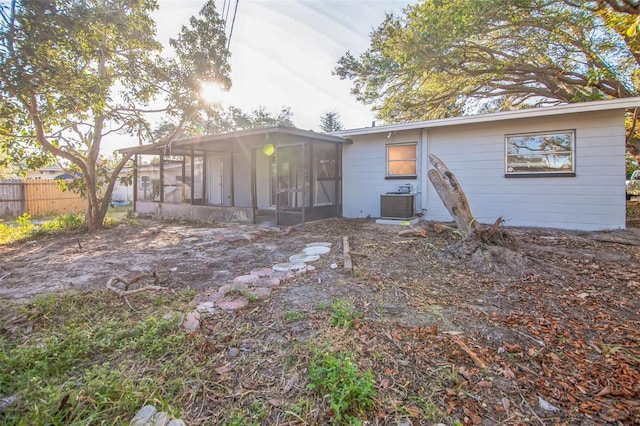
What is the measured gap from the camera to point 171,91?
8.36 meters

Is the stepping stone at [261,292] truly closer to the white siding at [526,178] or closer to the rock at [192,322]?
the rock at [192,322]

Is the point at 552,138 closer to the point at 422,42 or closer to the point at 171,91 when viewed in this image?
the point at 422,42

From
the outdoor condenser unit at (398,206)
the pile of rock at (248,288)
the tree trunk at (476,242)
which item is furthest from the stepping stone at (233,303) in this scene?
the outdoor condenser unit at (398,206)

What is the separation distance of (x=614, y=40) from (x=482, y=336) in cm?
1092

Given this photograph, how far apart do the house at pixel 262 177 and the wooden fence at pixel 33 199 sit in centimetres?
493

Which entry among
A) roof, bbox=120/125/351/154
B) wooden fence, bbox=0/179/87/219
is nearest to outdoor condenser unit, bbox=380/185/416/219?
roof, bbox=120/125/351/154

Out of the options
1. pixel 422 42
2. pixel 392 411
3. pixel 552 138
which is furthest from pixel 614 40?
pixel 392 411

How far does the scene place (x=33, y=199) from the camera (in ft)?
41.9

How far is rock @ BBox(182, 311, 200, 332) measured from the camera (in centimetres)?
247

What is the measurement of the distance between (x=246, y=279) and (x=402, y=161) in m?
6.31

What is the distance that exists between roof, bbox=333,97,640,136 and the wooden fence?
43.1 ft

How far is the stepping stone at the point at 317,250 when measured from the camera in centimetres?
500

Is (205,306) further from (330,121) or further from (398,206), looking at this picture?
(330,121)

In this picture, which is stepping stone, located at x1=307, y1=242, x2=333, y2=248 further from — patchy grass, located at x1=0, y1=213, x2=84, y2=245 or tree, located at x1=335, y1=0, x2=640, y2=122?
patchy grass, located at x1=0, y1=213, x2=84, y2=245
